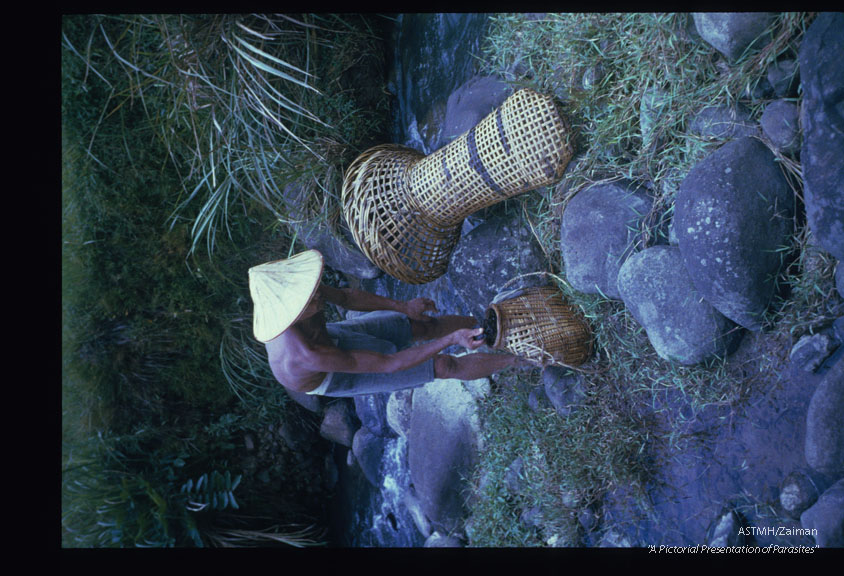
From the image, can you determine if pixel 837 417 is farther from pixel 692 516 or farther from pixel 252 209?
pixel 252 209

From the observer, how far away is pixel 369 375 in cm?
216

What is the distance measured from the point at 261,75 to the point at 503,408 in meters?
1.74

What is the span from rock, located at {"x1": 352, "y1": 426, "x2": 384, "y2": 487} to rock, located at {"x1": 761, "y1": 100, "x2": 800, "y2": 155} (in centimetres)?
240

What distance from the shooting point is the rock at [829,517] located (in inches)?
52.8

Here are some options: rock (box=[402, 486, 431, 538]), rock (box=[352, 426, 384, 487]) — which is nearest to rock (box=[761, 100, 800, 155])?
rock (box=[402, 486, 431, 538])

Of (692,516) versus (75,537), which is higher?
(692,516)

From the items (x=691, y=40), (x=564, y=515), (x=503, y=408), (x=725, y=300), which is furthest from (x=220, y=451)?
(x=691, y=40)

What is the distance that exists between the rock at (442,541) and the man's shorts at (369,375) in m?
0.85

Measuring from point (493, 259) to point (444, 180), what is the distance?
1.17ft

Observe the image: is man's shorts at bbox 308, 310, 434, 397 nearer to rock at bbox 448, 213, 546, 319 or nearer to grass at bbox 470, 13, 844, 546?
rock at bbox 448, 213, 546, 319

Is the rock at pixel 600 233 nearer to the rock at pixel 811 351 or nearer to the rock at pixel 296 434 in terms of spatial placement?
the rock at pixel 811 351

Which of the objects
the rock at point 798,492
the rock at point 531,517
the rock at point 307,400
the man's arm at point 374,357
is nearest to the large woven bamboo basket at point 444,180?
the man's arm at point 374,357

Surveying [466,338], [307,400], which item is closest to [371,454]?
[307,400]

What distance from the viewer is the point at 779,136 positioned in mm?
1432
